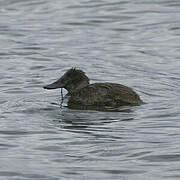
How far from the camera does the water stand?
1100 centimetres

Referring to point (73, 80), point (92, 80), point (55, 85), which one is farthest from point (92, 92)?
point (92, 80)

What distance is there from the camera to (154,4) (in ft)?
82.0

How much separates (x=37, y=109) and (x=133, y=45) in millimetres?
6459

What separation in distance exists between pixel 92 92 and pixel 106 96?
0.27 m

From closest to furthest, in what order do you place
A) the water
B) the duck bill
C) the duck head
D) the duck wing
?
the water, the duck wing, the duck bill, the duck head

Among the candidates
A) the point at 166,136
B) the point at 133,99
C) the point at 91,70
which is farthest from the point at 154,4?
the point at 166,136

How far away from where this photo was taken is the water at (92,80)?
11000mm

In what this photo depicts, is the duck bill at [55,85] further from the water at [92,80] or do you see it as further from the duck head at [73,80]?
the water at [92,80]

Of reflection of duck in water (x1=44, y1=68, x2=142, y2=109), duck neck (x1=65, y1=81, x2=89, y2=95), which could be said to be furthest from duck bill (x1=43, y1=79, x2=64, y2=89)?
duck neck (x1=65, y1=81, x2=89, y2=95)

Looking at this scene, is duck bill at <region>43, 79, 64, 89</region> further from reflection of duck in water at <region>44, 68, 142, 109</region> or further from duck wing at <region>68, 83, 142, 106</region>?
duck wing at <region>68, 83, 142, 106</region>

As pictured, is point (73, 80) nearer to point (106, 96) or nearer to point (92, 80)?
point (106, 96)

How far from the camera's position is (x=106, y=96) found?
14695 mm

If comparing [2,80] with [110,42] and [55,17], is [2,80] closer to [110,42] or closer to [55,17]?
[110,42]

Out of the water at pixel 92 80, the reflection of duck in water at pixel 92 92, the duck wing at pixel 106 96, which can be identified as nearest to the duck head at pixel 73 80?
the reflection of duck in water at pixel 92 92
